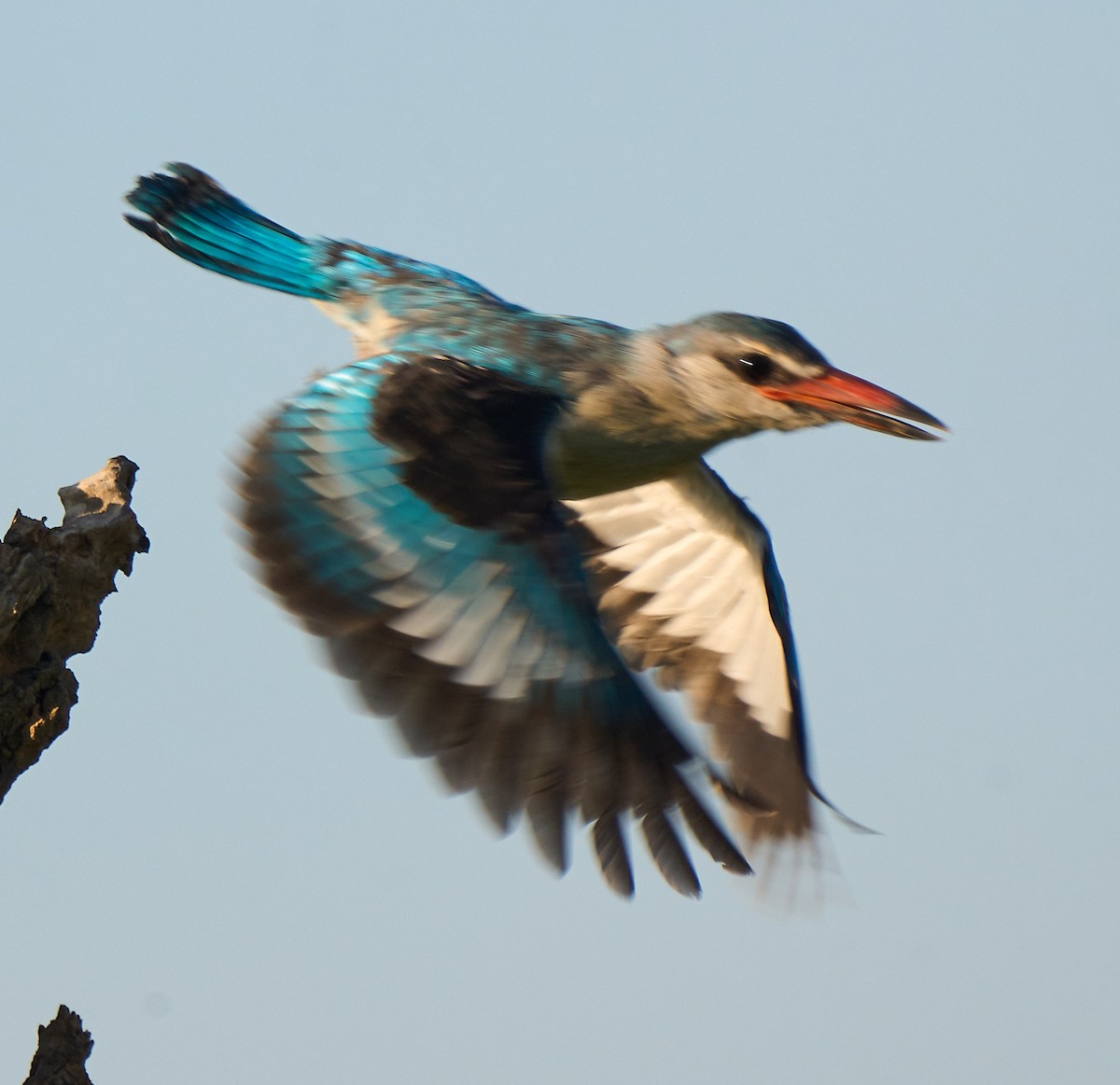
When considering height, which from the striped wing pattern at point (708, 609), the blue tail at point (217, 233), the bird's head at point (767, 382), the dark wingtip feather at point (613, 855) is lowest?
the dark wingtip feather at point (613, 855)

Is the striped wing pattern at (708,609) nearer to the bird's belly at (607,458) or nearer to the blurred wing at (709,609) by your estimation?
the blurred wing at (709,609)

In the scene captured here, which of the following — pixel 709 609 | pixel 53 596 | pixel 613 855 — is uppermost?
pixel 709 609

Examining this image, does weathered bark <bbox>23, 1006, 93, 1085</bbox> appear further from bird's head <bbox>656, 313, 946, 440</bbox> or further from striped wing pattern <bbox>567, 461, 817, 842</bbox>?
bird's head <bbox>656, 313, 946, 440</bbox>

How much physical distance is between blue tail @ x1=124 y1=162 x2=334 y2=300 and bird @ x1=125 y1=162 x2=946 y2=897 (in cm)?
1

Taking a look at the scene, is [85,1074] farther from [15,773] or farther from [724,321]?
[724,321]

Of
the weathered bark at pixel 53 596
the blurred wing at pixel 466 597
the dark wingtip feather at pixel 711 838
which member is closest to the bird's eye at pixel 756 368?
the blurred wing at pixel 466 597

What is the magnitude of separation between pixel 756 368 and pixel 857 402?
0.40 metres

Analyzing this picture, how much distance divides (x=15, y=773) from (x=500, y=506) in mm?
1626

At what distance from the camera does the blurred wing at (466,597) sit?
188 inches

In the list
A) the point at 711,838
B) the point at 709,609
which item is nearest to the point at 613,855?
the point at 711,838

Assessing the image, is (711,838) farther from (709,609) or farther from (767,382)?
(767,382)

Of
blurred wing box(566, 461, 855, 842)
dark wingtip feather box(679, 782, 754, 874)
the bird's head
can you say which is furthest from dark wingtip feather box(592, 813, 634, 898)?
the bird's head

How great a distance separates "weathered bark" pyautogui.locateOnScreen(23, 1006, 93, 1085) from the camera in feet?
13.0

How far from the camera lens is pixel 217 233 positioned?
264 inches
